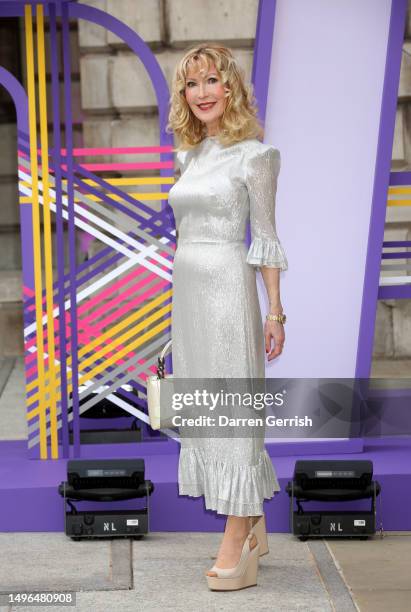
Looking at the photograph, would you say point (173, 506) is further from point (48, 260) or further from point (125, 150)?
point (125, 150)

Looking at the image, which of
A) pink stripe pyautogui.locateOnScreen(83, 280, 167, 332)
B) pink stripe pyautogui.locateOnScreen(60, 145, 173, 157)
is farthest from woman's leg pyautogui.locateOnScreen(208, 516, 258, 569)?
pink stripe pyautogui.locateOnScreen(60, 145, 173, 157)

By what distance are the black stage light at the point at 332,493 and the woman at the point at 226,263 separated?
52cm

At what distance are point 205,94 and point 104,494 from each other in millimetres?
1473

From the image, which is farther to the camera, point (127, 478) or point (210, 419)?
point (127, 478)

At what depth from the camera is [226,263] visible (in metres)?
3.46

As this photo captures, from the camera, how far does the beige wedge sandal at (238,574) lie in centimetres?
350

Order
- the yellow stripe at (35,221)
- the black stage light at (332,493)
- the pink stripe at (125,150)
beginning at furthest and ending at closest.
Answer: the pink stripe at (125,150), the yellow stripe at (35,221), the black stage light at (332,493)

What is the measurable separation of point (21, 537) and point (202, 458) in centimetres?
91

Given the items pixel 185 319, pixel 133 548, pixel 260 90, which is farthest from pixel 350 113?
pixel 133 548

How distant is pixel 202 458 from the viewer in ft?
11.8

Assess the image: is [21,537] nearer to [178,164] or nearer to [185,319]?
[185,319]

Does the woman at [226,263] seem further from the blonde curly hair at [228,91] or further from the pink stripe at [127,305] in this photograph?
the pink stripe at [127,305]

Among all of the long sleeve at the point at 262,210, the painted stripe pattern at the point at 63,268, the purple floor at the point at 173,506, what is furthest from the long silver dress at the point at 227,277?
the painted stripe pattern at the point at 63,268

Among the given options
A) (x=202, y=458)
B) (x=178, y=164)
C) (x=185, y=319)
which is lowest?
(x=202, y=458)
